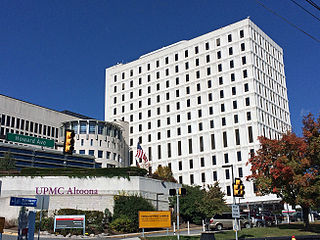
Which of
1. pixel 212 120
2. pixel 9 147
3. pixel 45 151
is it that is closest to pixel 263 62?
pixel 212 120

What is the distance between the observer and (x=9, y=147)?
70312 millimetres

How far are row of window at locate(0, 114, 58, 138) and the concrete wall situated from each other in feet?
146

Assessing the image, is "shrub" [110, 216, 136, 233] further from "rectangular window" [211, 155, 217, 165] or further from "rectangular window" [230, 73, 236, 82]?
"rectangular window" [230, 73, 236, 82]

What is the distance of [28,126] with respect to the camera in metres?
85.3

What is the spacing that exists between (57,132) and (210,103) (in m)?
38.7

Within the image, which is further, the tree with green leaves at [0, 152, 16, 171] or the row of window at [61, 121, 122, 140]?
the row of window at [61, 121, 122, 140]

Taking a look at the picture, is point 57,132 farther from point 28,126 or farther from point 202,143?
point 202,143

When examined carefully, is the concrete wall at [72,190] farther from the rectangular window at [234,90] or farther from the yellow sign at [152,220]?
the rectangular window at [234,90]

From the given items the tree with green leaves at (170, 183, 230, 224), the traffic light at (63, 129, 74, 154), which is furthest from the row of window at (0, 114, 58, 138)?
the traffic light at (63, 129, 74, 154)

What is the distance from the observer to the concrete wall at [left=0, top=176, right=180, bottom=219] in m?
39.2

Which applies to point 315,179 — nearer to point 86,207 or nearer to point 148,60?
point 86,207

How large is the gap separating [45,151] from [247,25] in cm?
4960

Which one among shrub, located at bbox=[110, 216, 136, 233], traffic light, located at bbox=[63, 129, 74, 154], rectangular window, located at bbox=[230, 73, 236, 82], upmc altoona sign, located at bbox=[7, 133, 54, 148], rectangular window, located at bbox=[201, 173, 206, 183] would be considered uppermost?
rectangular window, located at bbox=[230, 73, 236, 82]

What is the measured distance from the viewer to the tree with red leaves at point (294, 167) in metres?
31.7
